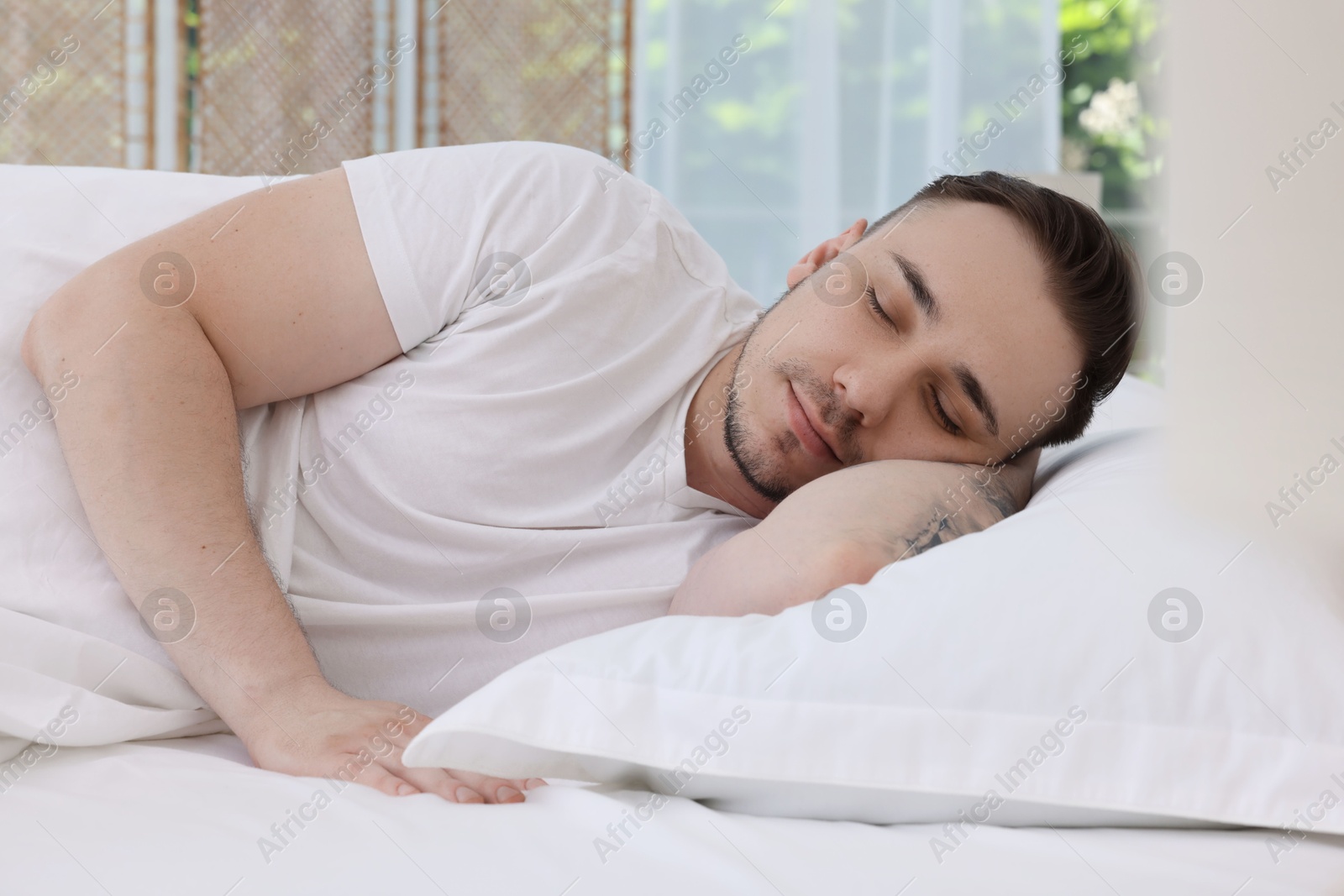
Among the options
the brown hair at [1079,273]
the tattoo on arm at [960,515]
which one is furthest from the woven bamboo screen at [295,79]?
the tattoo on arm at [960,515]

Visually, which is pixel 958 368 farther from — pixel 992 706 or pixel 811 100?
pixel 811 100

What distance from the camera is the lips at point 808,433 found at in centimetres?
106

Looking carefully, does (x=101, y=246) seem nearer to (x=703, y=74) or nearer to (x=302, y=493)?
(x=302, y=493)

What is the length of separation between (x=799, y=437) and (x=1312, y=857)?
23.9 inches

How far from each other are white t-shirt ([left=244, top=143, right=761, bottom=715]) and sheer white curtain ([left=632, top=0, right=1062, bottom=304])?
2.05 meters

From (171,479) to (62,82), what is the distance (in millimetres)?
2368

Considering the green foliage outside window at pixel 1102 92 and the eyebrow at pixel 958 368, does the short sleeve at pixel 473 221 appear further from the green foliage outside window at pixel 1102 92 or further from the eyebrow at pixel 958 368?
the green foliage outside window at pixel 1102 92

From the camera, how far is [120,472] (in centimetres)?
82

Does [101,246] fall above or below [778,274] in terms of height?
above

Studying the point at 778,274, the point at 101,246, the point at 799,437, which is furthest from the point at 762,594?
the point at 778,274

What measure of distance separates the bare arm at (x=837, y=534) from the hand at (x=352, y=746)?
0.24 m

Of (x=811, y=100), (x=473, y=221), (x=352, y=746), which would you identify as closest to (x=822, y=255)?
(x=473, y=221)

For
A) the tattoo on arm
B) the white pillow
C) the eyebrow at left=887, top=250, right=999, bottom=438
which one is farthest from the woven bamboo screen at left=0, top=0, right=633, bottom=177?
the white pillow

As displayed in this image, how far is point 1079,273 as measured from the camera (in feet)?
3.58
